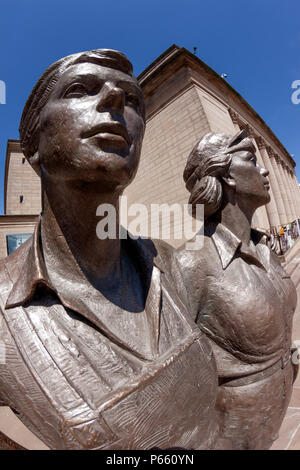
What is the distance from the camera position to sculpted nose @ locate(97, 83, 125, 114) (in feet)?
3.04

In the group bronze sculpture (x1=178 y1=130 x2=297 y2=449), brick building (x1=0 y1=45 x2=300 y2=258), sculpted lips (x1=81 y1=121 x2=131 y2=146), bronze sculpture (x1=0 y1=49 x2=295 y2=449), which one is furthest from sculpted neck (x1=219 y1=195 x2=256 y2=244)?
brick building (x1=0 y1=45 x2=300 y2=258)

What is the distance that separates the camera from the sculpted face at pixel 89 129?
0.89 m

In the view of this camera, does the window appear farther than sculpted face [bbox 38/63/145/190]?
Yes

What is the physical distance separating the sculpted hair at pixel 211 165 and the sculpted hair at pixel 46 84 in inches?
30.0

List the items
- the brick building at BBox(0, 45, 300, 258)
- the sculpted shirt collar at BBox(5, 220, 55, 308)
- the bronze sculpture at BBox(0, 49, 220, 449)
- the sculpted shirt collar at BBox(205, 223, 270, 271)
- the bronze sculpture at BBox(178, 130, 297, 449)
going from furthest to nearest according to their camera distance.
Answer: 1. the brick building at BBox(0, 45, 300, 258)
2. the sculpted shirt collar at BBox(205, 223, 270, 271)
3. the bronze sculpture at BBox(178, 130, 297, 449)
4. the sculpted shirt collar at BBox(5, 220, 55, 308)
5. the bronze sculpture at BBox(0, 49, 220, 449)

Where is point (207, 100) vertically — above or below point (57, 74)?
above

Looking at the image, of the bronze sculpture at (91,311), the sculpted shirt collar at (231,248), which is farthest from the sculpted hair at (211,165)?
the bronze sculpture at (91,311)

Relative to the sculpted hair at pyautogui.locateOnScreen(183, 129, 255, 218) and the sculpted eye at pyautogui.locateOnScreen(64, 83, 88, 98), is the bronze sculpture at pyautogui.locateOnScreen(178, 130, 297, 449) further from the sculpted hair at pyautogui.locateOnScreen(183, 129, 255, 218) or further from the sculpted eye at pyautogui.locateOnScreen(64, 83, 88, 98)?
the sculpted eye at pyautogui.locateOnScreen(64, 83, 88, 98)

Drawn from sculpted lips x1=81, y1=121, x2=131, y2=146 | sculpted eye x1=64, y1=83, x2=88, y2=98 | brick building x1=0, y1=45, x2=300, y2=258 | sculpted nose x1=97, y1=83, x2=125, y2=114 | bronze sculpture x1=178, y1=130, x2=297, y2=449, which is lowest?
bronze sculpture x1=178, y1=130, x2=297, y2=449

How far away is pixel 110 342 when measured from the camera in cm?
90

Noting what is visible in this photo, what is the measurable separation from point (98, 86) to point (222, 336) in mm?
1265

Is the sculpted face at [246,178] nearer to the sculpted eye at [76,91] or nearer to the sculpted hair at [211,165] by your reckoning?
the sculpted hair at [211,165]

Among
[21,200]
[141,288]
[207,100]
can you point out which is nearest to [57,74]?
[141,288]
